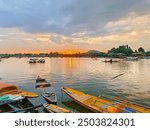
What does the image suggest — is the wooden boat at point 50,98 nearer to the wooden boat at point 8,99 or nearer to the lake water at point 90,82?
the lake water at point 90,82

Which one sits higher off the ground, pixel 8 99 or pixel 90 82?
pixel 8 99

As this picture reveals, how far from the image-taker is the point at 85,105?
9.56m

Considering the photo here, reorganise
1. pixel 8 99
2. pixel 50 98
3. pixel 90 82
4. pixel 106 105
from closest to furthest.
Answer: pixel 106 105 < pixel 8 99 < pixel 50 98 < pixel 90 82

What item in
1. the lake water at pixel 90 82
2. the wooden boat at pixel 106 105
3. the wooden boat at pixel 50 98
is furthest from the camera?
the lake water at pixel 90 82

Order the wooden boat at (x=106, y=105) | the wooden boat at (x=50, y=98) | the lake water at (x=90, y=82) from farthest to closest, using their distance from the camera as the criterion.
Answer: the lake water at (x=90, y=82)
the wooden boat at (x=50, y=98)
the wooden boat at (x=106, y=105)

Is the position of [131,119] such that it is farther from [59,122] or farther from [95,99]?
[95,99]

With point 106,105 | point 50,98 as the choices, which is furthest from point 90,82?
point 106,105

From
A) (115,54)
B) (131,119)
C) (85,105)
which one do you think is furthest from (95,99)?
(115,54)

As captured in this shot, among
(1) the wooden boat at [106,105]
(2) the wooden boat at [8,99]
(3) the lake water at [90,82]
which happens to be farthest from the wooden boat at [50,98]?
(2) the wooden boat at [8,99]

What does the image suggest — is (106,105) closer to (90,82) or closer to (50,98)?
(50,98)

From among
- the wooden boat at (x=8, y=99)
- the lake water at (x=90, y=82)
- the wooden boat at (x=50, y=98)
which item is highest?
the wooden boat at (x=8, y=99)

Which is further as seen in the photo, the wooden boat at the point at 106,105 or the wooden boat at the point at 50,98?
the wooden boat at the point at 50,98

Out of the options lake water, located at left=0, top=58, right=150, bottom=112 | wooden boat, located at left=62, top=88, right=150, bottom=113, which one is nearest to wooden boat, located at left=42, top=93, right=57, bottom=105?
lake water, located at left=0, top=58, right=150, bottom=112

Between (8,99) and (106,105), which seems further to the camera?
(8,99)
